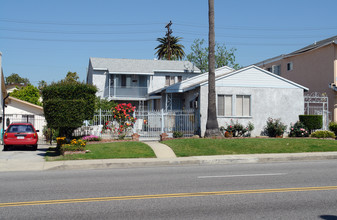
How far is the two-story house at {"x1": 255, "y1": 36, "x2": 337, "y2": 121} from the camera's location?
88.3 feet

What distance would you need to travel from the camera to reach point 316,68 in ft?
95.0

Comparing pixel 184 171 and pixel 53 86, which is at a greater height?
pixel 53 86

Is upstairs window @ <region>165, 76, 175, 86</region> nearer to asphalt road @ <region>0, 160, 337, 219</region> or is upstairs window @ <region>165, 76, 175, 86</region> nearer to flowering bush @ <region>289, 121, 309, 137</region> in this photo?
flowering bush @ <region>289, 121, 309, 137</region>

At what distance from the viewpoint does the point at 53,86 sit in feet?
54.5

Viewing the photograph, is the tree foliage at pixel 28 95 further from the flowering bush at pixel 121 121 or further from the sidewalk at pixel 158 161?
the sidewalk at pixel 158 161

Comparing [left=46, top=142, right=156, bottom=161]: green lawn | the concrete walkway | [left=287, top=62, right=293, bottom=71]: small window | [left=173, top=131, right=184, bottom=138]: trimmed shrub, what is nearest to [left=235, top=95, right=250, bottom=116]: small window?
[left=173, top=131, right=184, bottom=138]: trimmed shrub

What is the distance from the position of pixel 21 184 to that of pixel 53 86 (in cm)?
776

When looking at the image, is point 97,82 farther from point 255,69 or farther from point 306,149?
point 306,149

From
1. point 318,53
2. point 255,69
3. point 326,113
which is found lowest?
point 326,113

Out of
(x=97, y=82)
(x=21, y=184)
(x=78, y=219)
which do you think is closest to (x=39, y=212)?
(x=78, y=219)

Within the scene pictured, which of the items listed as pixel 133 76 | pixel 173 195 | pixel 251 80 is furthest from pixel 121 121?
pixel 133 76

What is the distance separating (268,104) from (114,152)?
11601mm

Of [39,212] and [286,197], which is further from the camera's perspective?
[286,197]

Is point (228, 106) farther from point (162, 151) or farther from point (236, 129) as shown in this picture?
point (162, 151)
